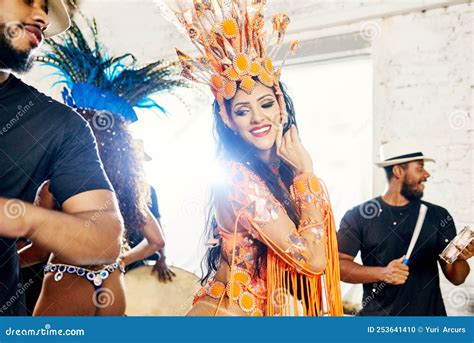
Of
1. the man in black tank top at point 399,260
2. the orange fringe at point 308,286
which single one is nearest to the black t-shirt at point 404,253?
the man in black tank top at point 399,260

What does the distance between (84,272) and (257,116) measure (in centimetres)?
96

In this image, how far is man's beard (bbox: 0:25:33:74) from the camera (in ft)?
6.51

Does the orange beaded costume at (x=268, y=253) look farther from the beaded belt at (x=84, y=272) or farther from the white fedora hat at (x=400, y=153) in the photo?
the white fedora hat at (x=400, y=153)

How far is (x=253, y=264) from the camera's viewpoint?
2.17 metres

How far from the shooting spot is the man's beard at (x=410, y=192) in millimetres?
2662

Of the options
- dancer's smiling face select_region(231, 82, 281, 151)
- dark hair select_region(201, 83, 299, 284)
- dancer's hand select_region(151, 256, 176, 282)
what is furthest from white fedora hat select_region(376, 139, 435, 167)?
dancer's hand select_region(151, 256, 176, 282)

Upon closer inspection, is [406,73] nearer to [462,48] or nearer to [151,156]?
[462,48]

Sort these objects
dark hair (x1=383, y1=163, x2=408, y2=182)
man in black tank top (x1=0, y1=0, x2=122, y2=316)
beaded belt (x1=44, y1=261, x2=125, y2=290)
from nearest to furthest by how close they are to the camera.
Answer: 1. man in black tank top (x1=0, y1=0, x2=122, y2=316)
2. beaded belt (x1=44, y1=261, x2=125, y2=290)
3. dark hair (x1=383, y1=163, x2=408, y2=182)

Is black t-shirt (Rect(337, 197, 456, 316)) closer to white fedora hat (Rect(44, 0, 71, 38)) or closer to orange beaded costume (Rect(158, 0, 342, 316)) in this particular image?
orange beaded costume (Rect(158, 0, 342, 316))

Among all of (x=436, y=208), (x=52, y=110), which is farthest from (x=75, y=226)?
(x=436, y=208)

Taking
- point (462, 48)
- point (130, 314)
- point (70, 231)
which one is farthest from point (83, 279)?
point (462, 48)

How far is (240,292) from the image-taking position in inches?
83.7

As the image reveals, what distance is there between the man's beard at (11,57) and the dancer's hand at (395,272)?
1829mm

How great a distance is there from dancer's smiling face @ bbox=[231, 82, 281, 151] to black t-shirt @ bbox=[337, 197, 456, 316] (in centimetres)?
66
